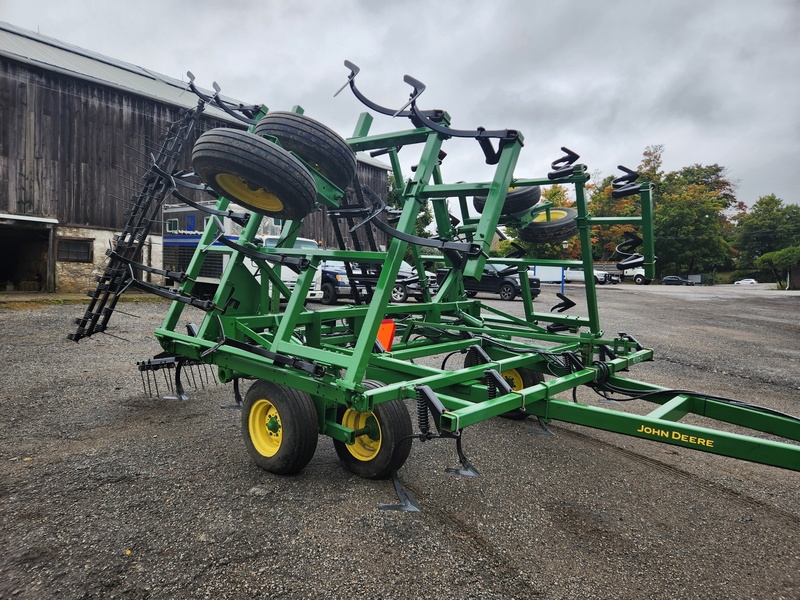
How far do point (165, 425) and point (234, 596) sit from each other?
2466 millimetres

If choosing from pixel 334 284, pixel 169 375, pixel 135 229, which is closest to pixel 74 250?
pixel 334 284

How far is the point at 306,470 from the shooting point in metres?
3.41

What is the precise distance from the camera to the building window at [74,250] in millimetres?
15672

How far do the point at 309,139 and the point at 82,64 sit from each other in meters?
18.9

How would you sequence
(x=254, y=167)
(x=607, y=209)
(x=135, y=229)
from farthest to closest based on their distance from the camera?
1. (x=607, y=209)
2. (x=135, y=229)
3. (x=254, y=167)

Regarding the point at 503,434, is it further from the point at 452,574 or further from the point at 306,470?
the point at 452,574

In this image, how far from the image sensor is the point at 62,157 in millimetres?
15609

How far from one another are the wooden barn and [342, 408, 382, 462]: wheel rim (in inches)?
546

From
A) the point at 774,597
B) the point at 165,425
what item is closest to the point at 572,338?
the point at 774,597

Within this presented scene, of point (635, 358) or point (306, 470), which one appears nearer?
point (306, 470)

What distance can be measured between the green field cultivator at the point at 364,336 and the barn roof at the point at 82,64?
12.9 meters

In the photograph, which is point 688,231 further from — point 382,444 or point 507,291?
point 382,444

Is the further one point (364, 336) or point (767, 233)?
point (767, 233)

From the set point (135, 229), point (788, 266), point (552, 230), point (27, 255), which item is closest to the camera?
point (135, 229)
